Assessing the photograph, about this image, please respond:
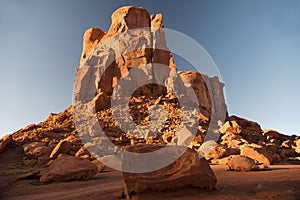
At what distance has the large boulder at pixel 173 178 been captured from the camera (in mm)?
5625

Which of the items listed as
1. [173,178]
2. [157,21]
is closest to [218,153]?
[173,178]

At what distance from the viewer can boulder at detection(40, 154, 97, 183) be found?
1184 centimetres

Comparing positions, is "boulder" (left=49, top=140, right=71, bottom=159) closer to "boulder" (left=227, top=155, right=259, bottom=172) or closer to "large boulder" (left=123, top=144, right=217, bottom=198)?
"boulder" (left=227, top=155, right=259, bottom=172)

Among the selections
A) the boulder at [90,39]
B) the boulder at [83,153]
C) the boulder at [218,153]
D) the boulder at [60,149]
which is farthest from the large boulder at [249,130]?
the boulder at [90,39]

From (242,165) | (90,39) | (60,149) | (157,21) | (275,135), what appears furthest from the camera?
(90,39)

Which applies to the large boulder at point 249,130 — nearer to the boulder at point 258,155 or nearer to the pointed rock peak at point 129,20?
the boulder at point 258,155

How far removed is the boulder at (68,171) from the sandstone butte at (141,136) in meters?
0.05

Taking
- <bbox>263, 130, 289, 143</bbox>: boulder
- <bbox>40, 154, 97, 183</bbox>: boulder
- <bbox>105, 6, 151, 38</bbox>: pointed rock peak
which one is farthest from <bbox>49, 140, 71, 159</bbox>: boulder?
<bbox>105, 6, 151, 38</bbox>: pointed rock peak

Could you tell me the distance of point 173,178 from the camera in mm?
5637

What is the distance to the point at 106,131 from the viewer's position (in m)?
32.4

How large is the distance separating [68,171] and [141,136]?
785 inches

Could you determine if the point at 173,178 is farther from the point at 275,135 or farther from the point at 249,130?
the point at 249,130

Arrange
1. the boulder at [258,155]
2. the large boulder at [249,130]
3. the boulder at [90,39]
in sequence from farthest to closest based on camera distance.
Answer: the boulder at [90,39], the large boulder at [249,130], the boulder at [258,155]

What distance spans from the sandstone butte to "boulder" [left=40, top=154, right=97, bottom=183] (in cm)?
5
